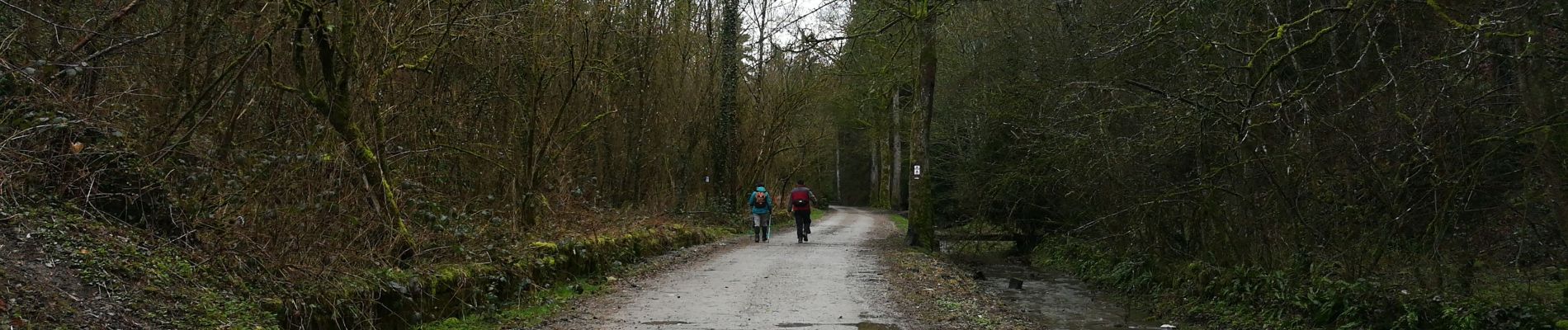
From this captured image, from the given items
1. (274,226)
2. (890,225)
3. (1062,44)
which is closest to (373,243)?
(274,226)

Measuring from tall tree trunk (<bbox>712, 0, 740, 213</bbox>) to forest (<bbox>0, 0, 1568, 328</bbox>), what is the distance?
21.4 ft

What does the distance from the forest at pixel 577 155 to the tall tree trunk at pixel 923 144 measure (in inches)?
21.9

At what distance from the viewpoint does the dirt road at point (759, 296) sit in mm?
9430

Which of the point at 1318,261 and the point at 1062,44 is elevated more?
the point at 1062,44

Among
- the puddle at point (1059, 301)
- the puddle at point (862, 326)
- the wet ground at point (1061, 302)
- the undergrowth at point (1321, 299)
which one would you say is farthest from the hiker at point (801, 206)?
the puddle at point (862, 326)

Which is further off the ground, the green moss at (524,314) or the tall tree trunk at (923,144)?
the tall tree trunk at (923,144)

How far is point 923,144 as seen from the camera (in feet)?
67.4

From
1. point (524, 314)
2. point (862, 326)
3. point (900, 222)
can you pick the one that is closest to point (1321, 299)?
point (862, 326)

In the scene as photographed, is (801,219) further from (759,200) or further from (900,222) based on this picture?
(900,222)

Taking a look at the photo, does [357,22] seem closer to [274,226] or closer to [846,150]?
[274,226]

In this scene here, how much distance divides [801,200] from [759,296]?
10.1 metres

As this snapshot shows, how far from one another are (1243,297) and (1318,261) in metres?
1.45

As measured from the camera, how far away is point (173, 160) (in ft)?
24.9

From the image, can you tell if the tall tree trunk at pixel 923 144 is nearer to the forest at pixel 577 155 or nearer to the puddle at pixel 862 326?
the forest at pixel 577 155
